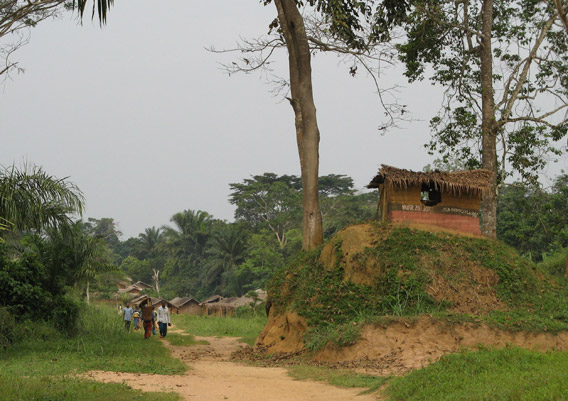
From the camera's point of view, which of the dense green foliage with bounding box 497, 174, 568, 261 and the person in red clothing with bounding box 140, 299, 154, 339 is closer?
the person in red clothing with bounding box 140, 299, 154, 339

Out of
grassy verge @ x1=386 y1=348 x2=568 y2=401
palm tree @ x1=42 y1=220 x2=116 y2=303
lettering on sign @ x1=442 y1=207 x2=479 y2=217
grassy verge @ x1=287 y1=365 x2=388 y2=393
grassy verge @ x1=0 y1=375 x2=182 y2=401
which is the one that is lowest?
grassy verge @ x1=287 y1=365 x2=388 y2=393

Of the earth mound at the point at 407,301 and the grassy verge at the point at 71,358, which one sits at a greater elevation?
the earth mound at the point at 407,301

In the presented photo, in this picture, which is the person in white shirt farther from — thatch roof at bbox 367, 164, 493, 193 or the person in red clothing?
thatch roof at bbox 367, 164, 493, 193

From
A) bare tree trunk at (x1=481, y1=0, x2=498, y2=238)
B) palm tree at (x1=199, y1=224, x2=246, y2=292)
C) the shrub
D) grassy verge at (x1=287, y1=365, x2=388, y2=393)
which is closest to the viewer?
grassy verge at (x1=287, y1=365, x2=388, y2=393)

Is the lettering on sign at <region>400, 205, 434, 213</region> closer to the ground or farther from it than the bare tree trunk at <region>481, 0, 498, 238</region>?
closer to the ground

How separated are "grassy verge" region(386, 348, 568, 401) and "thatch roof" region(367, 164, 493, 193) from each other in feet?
21.1

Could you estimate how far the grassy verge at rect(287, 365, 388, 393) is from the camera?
8.30 meters

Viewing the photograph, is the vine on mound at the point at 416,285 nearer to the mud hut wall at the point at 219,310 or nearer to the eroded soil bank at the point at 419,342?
the eroded soil bank at the point at 419,342

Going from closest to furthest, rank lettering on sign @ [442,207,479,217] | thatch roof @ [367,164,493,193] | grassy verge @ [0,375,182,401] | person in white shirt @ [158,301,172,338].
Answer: grassy verge @ [0,375,182,401], thatch roof @ [367,164,493,193], lettering on sign @ [442,207,479,217], person in white shirt @ [158,301,172,338]

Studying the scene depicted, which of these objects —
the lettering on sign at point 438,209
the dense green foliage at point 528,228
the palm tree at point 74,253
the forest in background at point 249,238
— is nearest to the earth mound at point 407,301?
the lettering on sign at point 438,209

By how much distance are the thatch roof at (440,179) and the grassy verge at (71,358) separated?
6.80 metres

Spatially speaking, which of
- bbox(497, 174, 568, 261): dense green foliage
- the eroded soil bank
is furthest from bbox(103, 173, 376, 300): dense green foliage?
the eroded soil bank

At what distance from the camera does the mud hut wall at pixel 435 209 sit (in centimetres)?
1404

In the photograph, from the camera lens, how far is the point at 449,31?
20.1 meters
